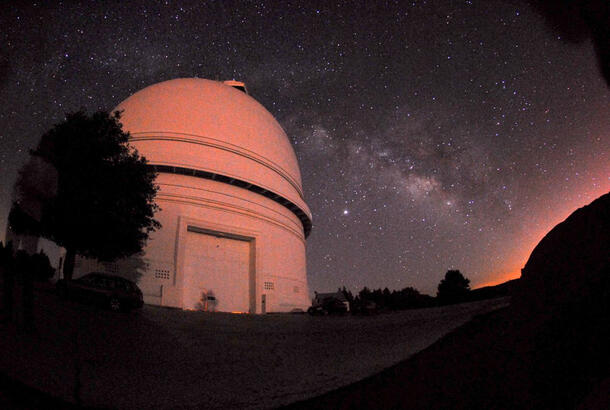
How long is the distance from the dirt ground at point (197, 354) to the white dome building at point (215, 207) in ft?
40.7

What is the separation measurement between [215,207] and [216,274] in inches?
133

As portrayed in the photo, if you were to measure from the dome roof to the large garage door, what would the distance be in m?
3.68

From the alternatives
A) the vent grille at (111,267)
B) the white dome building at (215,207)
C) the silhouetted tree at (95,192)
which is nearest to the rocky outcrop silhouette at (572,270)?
the silhouetted tree at (95,192)

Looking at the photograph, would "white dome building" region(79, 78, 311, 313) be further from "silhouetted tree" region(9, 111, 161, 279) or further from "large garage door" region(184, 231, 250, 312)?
"silhouetted tree" region(9, 111, 161, 279)

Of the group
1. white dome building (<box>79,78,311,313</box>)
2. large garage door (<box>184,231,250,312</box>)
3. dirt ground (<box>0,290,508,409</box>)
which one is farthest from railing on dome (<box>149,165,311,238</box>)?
dirt ground (<box>0,290,508,409</box>)

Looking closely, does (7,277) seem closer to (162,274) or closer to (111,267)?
(162,274)

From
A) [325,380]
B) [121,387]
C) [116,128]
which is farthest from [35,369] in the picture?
[116,128]

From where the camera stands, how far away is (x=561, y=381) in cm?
61

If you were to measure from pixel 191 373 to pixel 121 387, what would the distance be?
0.61ft

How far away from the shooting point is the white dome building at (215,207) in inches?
534

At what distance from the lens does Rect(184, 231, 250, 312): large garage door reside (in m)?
13.4

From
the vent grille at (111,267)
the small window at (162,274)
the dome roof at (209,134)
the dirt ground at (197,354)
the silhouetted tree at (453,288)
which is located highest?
the dome roof at (209,134)

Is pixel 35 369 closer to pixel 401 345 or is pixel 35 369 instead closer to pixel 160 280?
pixel 401 345

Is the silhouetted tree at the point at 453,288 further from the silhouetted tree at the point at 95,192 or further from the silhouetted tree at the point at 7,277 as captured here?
the silhouetted tree at the point at 95,192
